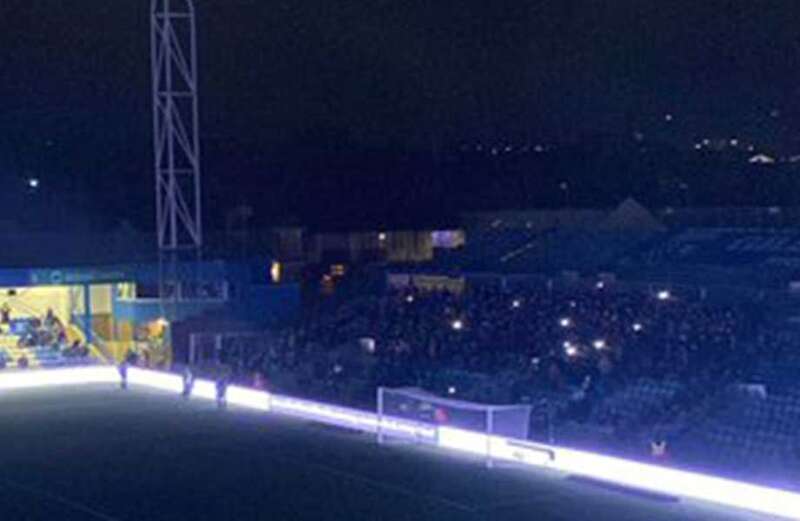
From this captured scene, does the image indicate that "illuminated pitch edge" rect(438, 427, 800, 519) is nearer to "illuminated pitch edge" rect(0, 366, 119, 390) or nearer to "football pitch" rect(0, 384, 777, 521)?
"football pitch" rect(0, 384, 777, 521)

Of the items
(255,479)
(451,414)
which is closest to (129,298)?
(451,414)

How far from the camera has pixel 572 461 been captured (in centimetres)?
2150

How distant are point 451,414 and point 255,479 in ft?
12.4

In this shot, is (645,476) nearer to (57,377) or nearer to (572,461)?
(572,461)

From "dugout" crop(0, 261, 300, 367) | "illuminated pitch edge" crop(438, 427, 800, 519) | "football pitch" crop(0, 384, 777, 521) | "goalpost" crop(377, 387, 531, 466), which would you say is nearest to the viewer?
"illuminated pitch edge" crop(438, 427, 800, 519)

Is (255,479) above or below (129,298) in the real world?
below

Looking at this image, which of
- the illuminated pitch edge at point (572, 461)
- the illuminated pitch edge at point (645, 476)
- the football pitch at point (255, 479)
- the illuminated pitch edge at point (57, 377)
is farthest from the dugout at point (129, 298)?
the illuminated pitch edge at point (645, 476)

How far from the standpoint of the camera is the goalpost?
2289 centimetres

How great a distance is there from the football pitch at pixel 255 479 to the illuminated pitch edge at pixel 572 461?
0.23 m

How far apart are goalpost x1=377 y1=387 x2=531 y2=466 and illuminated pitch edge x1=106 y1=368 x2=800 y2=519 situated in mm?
99

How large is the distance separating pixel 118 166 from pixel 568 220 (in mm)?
25046

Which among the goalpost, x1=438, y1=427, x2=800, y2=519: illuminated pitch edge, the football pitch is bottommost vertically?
the football pitch

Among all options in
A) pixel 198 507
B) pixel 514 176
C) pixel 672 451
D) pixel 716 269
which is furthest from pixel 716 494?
pixel 514 176

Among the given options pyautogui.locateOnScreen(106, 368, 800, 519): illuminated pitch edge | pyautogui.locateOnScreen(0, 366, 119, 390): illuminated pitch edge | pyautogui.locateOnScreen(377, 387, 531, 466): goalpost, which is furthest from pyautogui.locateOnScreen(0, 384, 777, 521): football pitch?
pyautogui.locateOnScreen(0, 366, 119, 390): illuminated pitch edge
